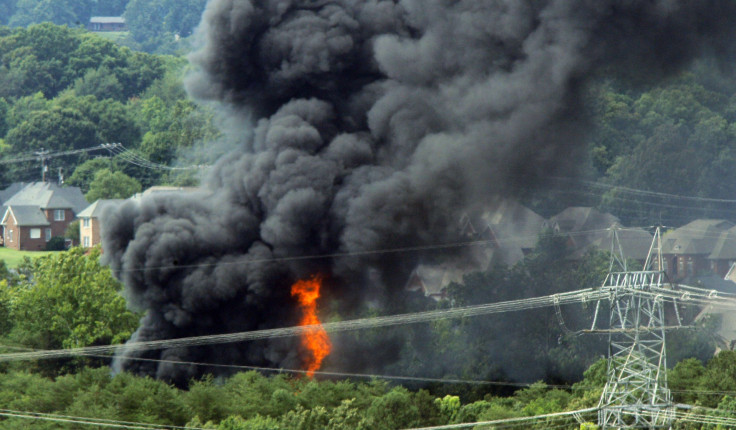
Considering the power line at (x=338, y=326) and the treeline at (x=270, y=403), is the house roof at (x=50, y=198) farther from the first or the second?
the treeline at (x=270, y=403)

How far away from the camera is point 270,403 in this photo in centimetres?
5353

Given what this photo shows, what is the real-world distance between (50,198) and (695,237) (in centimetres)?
6500

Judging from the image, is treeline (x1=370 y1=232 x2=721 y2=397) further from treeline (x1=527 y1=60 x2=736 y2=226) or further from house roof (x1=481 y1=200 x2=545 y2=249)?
treeline (x1=527 y1=60 x2=736 y2=226)

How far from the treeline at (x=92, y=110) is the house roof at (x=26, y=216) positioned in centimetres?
616

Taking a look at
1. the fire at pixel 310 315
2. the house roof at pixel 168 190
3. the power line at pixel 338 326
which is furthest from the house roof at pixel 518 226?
the fire at pixel 310 315

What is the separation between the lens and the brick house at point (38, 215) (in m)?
122

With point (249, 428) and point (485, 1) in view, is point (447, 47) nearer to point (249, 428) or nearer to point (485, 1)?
point (485, 1)

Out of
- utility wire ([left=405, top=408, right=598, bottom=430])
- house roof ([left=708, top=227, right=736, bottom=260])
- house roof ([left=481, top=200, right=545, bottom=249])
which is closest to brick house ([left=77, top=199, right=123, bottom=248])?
house roof ([left=481, top=200, right=545, bottom=249])

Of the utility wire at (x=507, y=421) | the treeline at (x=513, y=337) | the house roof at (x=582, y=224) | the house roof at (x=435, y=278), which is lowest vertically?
the utility wire at (x=507, y=421)

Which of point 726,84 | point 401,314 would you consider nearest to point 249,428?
point 401,314

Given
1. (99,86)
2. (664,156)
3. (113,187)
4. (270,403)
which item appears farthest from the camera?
(99,86)

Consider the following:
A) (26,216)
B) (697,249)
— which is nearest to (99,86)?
(26,216)

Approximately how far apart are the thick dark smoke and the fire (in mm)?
662

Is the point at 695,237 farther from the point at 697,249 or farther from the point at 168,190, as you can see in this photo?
the point at 168,190
